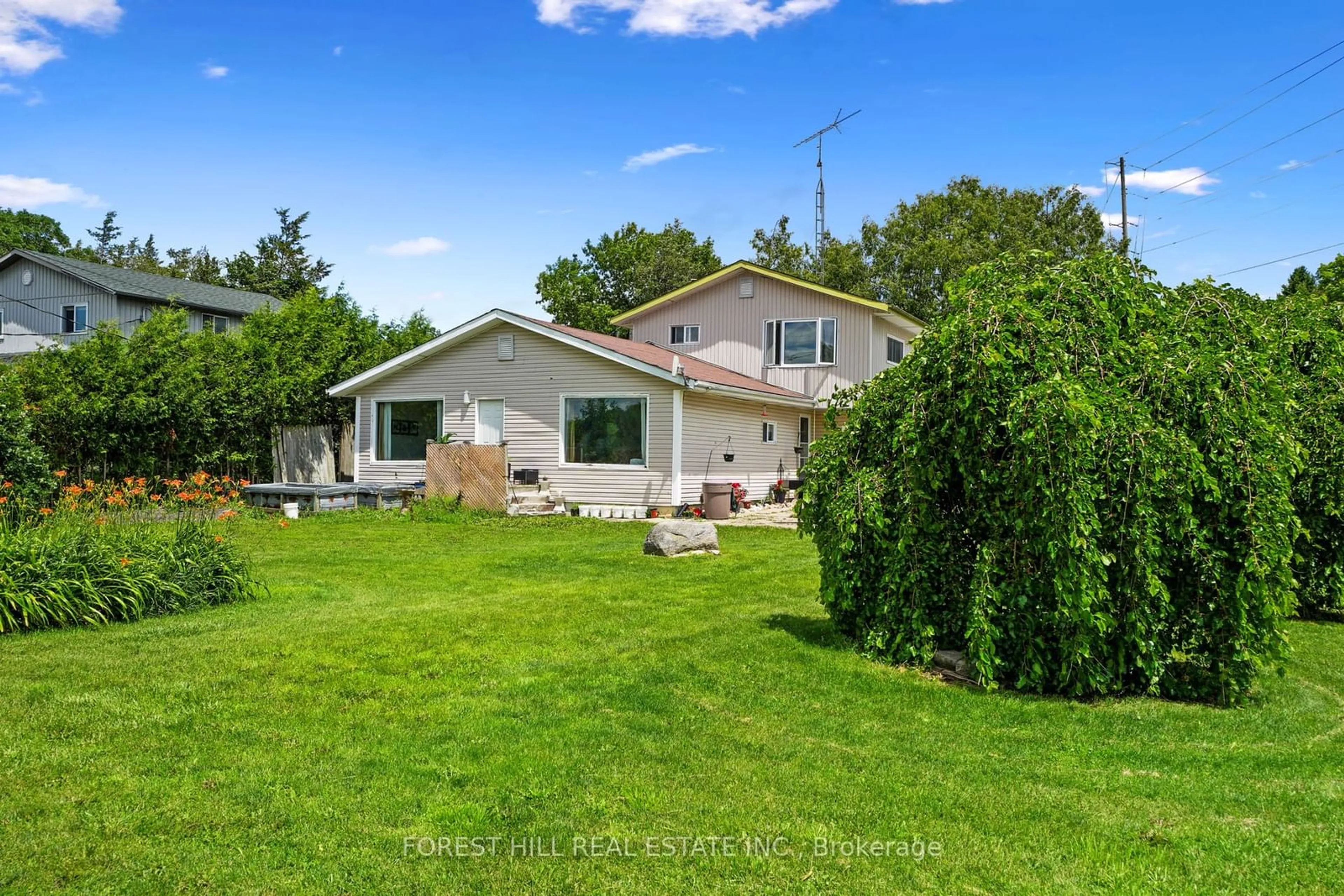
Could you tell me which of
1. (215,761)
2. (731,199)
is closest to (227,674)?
(215,761)

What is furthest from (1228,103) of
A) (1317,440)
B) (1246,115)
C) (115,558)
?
(115,558)

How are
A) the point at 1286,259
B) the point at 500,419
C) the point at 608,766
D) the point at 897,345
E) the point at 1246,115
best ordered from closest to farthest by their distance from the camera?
the point at 608,766
the point at 500,419
the point at 1246,115
the point at 1286,259
the point at 897,345

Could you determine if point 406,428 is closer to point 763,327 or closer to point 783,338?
point 763,327

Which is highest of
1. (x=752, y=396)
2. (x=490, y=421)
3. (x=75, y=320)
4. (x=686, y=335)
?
(x=75, y=320)

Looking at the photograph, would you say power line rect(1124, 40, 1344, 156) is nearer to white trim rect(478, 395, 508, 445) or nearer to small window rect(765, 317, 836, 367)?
small window rect(765, 317, 836, 367)

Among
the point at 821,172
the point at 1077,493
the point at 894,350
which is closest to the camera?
the point at 1077,493

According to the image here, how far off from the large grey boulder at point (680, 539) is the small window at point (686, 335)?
512 inches

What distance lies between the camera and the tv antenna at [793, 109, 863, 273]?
26.0 metres

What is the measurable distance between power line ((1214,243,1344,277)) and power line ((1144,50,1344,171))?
3.51m

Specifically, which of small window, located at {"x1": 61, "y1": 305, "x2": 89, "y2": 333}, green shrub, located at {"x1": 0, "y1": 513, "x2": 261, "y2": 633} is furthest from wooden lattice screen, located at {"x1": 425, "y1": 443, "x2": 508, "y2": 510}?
small window, located at {"x1": 61, "y1": 305, "x2": 89, "y2": 333}

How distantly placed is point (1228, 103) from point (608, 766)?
23.0 meters

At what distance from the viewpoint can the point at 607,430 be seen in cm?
1788

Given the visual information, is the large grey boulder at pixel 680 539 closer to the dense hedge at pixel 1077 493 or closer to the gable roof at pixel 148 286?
the dense hedge at pixel 1077 493

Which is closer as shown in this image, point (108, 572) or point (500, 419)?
point (108, 572)
